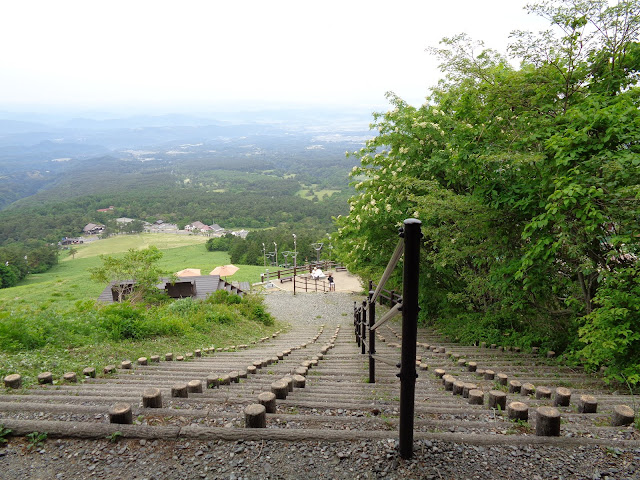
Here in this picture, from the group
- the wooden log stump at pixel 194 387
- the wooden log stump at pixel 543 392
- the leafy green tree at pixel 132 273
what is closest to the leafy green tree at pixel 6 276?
the leafy green tree at pixel 132 273

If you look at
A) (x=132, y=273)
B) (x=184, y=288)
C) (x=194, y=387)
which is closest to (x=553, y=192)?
(x=194, y=387)

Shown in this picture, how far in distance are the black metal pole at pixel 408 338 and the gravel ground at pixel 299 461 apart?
0.53 ft

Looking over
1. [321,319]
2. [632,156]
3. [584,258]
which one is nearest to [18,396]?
[584,258]

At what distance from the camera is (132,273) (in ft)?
63.8

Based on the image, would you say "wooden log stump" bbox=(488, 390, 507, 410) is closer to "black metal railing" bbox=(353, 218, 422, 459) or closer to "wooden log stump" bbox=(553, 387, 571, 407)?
"wooden log stump" bbox=(553, 387, 571, 407)

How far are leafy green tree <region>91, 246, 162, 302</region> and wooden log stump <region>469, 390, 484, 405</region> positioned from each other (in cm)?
1886

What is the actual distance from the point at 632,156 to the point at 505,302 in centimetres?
363

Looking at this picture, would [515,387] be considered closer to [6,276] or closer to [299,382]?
[299,382]

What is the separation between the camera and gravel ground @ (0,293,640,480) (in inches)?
88.9

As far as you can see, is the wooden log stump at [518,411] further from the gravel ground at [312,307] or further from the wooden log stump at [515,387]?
the gravel ground at [312,307]

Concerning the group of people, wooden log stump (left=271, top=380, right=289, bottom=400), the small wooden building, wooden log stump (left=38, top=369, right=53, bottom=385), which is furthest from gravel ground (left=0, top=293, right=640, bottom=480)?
the group of people

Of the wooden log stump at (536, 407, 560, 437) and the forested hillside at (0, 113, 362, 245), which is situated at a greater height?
the wooden log stump at (536, 407, 560, 437)

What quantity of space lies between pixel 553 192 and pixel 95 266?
170ft

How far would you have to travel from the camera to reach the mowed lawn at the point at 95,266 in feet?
103
